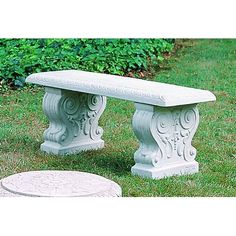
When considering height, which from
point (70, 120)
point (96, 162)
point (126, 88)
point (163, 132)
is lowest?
point (96, 162)

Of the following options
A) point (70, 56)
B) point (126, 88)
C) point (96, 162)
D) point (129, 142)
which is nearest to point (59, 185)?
point (126, 88)

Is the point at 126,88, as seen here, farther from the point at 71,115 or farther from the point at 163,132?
the point at 71,115

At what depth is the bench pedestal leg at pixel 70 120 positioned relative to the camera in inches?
320

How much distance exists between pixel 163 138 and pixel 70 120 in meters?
1.31

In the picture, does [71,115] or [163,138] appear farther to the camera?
[71,115]

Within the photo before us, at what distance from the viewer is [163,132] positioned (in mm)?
7191

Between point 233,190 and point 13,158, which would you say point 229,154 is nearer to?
point 233,190

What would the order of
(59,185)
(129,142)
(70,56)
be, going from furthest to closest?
(70,56) → (129,142) → (59,185)

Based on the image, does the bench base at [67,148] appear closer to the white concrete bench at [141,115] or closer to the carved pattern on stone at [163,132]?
the white concrete bench at [141,115]

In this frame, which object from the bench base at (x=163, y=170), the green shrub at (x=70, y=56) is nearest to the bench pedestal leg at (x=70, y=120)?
the bench base at (x=163, y=170)

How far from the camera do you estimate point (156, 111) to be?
280 inches

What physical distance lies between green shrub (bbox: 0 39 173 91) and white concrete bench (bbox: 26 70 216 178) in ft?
9.41

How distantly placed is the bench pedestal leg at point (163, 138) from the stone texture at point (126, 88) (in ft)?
0.40

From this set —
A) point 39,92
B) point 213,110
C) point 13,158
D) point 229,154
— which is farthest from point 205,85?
point 13,158
